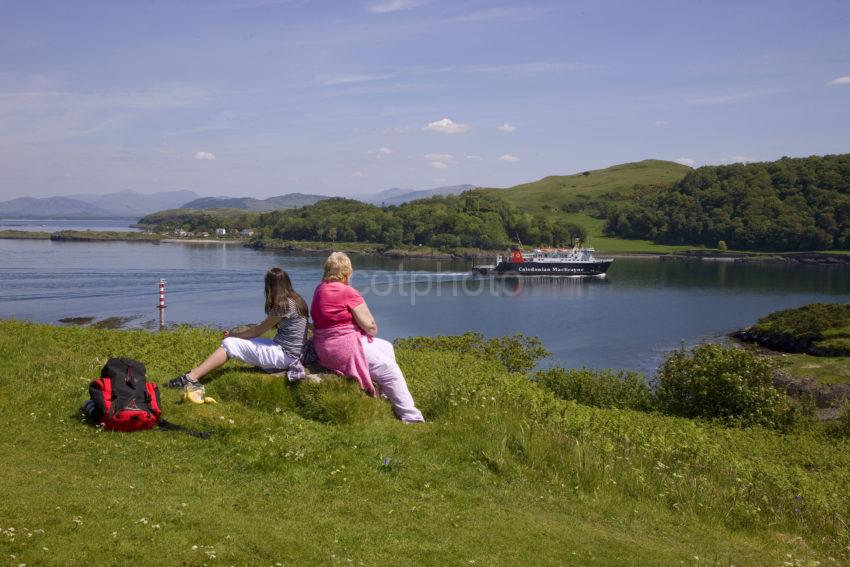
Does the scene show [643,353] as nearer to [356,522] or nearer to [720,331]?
[720,331]

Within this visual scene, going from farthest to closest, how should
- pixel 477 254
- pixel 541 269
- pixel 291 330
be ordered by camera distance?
pixel 477 254, pixel 541 269, pixel 291 330

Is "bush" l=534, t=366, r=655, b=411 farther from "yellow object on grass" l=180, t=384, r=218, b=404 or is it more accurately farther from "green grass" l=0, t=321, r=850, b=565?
"yellow object on grass" l=180, t=384, r=218, b=404

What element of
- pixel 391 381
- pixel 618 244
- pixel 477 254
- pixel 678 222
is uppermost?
pixel 678 222

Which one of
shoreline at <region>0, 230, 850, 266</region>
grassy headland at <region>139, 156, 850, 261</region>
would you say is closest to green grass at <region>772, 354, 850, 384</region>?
shoreline at <region>0, 230, 850, 266</region>

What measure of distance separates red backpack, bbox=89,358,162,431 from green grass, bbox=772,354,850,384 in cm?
3075

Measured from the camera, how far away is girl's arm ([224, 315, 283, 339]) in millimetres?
8609

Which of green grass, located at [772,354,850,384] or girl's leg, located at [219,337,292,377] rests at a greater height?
girl's leg, located at [219,337,292,377]

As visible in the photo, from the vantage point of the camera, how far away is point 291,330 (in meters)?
8.66

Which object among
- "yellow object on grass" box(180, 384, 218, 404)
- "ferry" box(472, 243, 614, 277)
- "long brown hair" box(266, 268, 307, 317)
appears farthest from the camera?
"ferry" box(472, 243, 614, 277)

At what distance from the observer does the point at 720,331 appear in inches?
2069

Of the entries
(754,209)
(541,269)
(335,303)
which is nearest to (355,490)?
(335,303)

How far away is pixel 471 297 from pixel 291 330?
61100 mm

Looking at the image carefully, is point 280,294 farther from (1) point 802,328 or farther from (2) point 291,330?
(1) point 802,328

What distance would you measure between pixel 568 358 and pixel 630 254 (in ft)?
313
